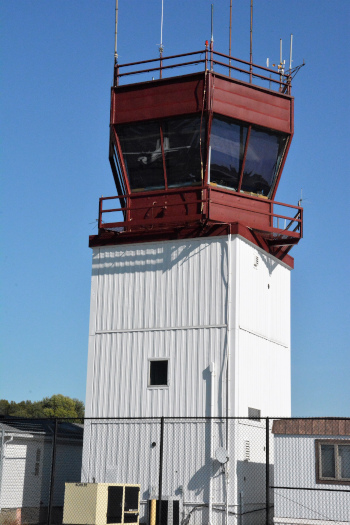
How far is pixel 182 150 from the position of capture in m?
25.9

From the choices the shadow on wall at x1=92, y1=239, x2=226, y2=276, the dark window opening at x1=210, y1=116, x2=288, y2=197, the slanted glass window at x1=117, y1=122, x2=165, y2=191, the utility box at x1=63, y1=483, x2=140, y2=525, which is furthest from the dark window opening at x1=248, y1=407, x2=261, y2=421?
the slanted glass window at x1=117, y1=122, x2=165, y2=191

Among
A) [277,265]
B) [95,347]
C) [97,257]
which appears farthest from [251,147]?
[95,347]

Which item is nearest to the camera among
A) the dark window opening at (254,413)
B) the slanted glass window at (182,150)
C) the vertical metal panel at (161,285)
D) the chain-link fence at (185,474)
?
the chain-link fence at (185,474)

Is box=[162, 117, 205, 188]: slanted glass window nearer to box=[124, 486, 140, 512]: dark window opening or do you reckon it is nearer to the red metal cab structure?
the red metal cab structure

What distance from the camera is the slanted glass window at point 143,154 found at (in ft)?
86.1

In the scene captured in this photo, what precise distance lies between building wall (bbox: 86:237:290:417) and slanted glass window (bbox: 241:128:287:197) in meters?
2.18

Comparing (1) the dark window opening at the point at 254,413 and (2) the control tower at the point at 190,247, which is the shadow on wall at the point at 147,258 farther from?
(1) the dark window opening at the point at 254,413

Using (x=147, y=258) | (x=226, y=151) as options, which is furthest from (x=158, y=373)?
(x=226, y=151)

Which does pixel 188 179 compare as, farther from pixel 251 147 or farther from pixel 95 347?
pixel 95 347

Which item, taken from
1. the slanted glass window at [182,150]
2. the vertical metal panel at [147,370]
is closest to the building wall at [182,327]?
the vertical metal panel at [147,370]

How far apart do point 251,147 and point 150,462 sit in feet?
35.0

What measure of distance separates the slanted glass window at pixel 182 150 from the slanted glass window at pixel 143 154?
0.96 feet

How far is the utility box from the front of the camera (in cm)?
2080

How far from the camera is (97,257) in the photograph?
26.9 meters
